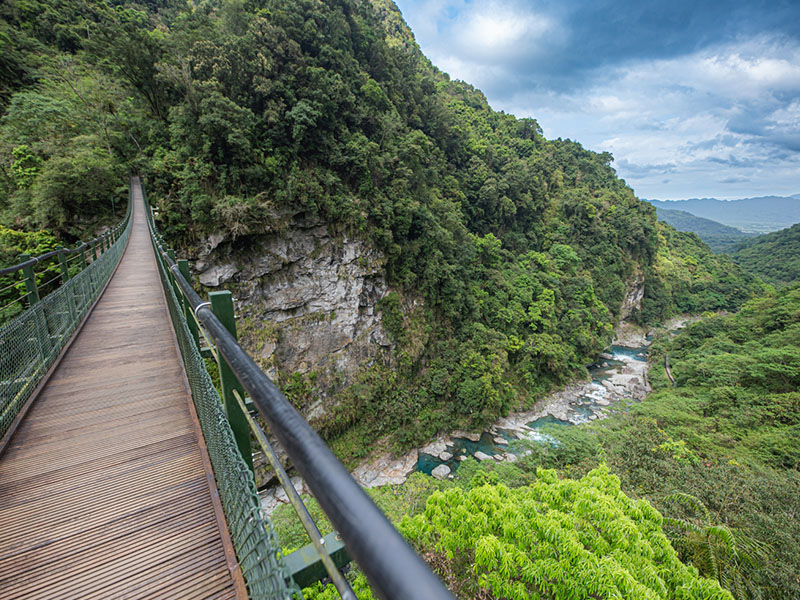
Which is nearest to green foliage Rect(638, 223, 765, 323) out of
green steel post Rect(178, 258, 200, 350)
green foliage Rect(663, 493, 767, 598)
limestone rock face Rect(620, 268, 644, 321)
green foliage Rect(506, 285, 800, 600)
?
limestone rock face Rect(620, 268, 644, 321)

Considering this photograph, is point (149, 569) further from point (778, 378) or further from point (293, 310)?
point (778, 378)

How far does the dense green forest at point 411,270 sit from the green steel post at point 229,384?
163 inches

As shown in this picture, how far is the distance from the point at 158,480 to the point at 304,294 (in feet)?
45.8

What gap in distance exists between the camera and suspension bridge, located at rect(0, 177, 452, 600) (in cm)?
66

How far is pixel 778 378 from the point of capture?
48.8 feet

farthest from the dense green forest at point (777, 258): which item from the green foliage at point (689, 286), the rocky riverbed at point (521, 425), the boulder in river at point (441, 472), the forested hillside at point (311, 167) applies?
the boulder in river at point (441, 472)

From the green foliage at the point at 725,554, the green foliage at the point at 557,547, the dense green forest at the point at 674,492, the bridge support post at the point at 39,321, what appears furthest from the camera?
the green foliage at the point at 725,554

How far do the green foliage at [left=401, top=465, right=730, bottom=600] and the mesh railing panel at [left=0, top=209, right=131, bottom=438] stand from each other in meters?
5.32

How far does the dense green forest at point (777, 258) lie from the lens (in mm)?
49469

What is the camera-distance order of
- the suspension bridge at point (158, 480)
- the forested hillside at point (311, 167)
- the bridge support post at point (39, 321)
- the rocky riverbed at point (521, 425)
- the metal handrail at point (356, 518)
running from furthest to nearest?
the rocky riverbed at point (521, 425) → the forested hillside at point (311, 167) → the bridge support post at point (39, 321) → the suspension bridge at point (158, 480) → the metal handrail at point (356, 518)

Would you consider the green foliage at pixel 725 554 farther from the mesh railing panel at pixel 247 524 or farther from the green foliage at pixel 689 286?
the green foliage at pixel 689 286

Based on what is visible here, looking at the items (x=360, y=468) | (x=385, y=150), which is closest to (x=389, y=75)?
(x=385, y=150)

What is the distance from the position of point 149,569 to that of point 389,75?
85.8ft

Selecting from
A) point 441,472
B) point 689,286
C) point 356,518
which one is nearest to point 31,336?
point 356,518
